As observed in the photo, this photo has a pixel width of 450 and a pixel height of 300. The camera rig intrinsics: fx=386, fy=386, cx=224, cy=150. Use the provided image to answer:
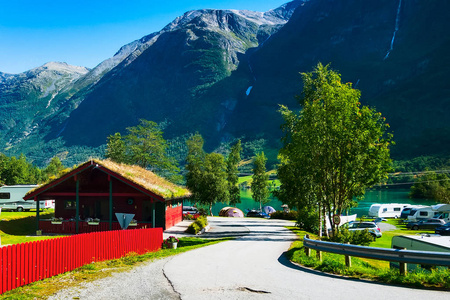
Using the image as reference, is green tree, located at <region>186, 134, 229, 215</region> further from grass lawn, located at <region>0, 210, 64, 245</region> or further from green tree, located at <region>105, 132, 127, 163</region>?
grass lawn, located at <region>0, 210, 64, 245</region>

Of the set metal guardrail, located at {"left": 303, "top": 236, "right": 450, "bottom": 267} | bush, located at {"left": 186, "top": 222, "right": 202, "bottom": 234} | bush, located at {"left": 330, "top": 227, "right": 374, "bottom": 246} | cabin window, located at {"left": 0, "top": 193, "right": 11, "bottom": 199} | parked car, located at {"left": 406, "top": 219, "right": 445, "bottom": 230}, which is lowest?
parked car, located at {"left": 406, "top": 219, "right": 445, "bottom": 230}

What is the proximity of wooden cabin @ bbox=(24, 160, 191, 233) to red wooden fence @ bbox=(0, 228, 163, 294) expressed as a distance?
12595 mm

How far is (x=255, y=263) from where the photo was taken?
17109mm

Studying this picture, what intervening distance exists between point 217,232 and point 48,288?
27.0 meters

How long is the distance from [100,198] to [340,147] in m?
21.3

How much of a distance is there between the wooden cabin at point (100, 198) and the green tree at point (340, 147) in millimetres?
12159

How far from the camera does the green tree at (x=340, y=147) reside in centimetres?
2772

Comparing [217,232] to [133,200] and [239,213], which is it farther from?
[239,213]

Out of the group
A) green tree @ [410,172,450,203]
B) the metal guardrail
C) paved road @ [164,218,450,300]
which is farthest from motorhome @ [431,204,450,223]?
green tree @ [410,172,450,203]

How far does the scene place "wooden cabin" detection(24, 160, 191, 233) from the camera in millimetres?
31469

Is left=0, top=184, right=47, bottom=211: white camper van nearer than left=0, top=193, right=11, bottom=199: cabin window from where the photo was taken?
Yes

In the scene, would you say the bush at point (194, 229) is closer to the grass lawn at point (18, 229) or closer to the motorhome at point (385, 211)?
the grass lawn at point (18, 229)

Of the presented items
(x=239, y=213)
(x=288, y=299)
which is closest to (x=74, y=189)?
(x=288, y=299)

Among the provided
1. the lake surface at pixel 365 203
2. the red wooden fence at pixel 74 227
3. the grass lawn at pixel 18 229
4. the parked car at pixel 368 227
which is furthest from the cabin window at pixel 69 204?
the lake surface at pixel 365 203
